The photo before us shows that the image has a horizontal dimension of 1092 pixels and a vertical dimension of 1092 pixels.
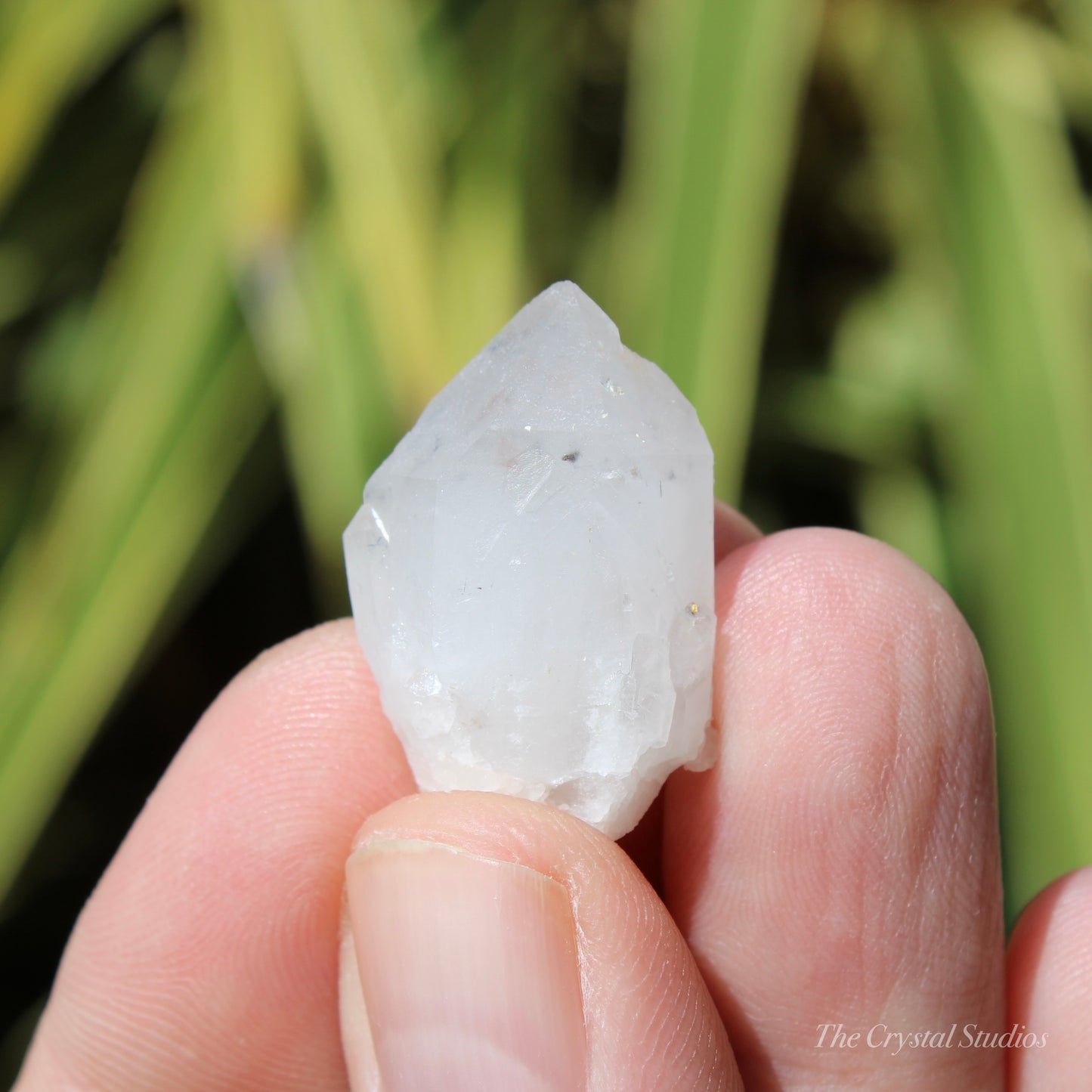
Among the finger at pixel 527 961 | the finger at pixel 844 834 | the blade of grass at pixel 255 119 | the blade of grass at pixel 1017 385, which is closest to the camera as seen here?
the finger at pixel 527 961

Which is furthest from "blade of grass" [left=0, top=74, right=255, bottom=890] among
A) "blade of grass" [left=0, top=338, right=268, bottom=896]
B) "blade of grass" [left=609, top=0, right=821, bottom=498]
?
"blade of grass" [left=609, top=0, right=821, bottom=498]

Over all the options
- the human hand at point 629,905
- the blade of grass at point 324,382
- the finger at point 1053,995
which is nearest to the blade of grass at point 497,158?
the blade of grass at point 324,382

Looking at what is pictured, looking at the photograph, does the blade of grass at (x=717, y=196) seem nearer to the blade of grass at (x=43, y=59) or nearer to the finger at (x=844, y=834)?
the finger at (x=844, y=834)

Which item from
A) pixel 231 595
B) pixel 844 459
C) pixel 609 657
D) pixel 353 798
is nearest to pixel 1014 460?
pixel 844 459

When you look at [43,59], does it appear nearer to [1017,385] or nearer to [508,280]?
[508,280]

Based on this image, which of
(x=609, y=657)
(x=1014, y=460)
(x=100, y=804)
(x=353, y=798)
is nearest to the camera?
(x=609, y=657)

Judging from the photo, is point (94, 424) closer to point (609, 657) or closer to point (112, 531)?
point (112, 531)

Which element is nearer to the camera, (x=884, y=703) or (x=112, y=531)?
(x=884, y=703)
